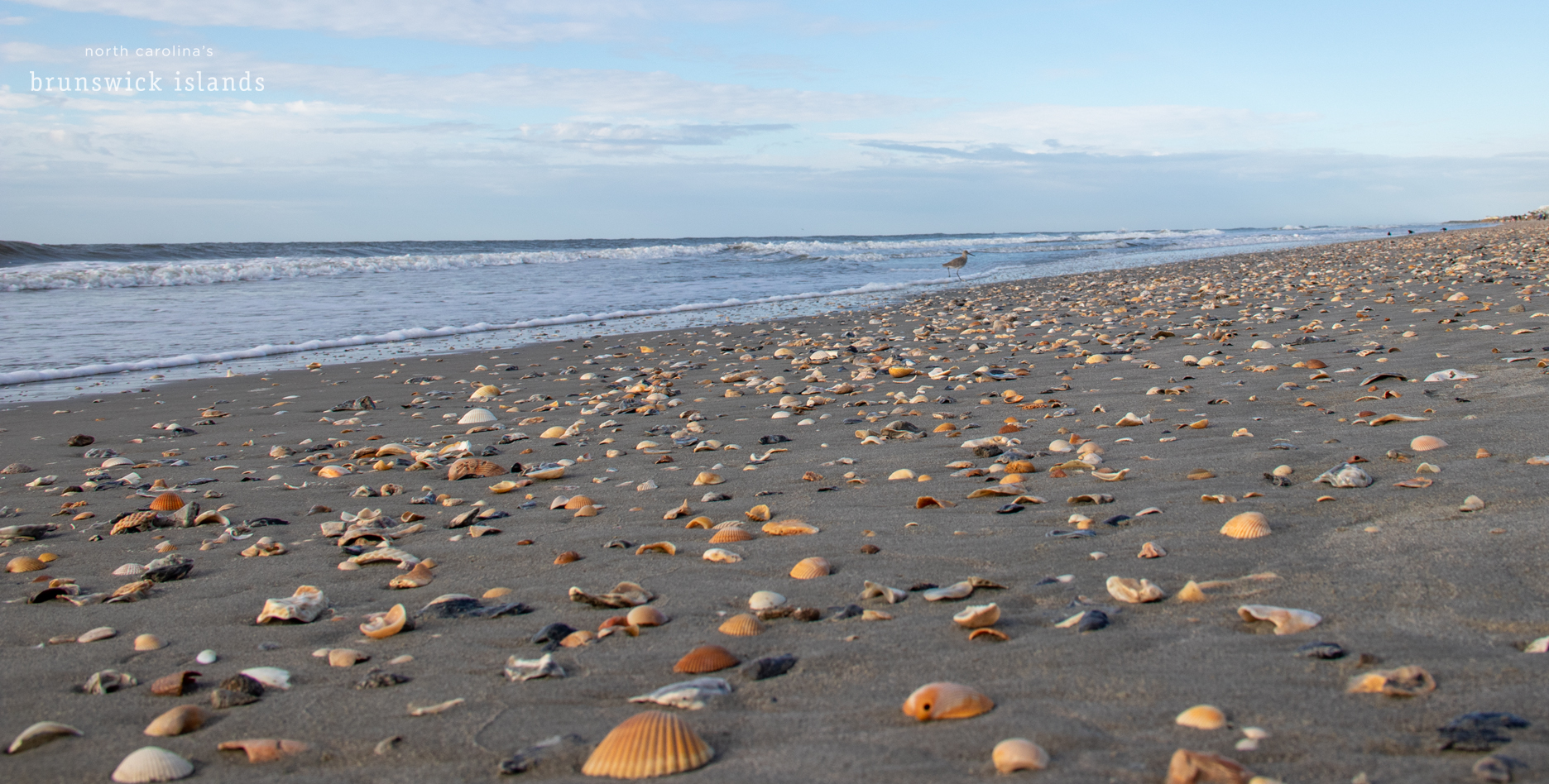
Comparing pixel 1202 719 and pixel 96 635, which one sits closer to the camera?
pixel 1202 719

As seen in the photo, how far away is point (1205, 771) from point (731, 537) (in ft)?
6.11

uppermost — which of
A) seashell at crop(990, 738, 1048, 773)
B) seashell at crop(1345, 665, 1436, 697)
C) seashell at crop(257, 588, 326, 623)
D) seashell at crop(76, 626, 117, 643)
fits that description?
seashell at crop(1345, 665, 1436, 697)

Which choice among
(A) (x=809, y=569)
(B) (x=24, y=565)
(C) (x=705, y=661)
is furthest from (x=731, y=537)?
(B) (x=24, y=565)

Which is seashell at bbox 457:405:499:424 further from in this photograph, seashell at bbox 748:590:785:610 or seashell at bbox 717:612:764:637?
seashell at bbox 717:612:764:637

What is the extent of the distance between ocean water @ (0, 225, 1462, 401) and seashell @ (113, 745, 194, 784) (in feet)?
26.6

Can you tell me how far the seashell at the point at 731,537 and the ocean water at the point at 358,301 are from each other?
7629 millimetres

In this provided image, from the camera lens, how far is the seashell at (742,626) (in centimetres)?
227

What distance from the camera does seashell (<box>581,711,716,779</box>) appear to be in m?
1.59

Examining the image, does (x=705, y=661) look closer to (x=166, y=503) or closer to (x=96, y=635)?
(x=96, y=635)

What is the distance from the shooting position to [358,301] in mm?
17531

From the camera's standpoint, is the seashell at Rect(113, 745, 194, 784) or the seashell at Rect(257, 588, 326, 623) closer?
the seashell at Rect(113, 745, 194, 784)

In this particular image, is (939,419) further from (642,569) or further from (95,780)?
(95,780)

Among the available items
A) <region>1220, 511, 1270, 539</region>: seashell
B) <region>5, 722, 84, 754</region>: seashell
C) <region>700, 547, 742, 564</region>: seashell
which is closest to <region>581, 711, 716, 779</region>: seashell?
<region>5, 722, 84, 754</region>: seashell

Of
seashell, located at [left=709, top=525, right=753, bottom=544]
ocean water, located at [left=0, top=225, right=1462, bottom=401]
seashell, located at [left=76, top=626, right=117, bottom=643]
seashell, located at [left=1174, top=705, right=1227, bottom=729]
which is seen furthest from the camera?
ocean water, located at [left=0, top=225, right=1462, bottom=401]
